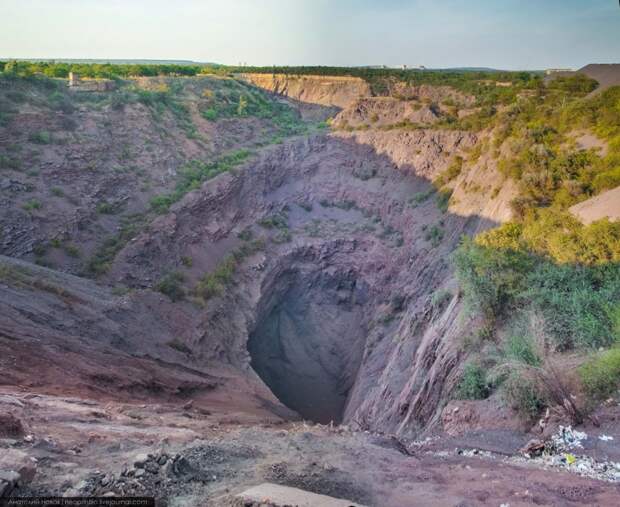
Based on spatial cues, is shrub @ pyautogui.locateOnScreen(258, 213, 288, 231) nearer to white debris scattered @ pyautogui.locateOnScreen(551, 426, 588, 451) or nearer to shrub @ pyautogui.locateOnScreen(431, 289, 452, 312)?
shrub @ pyautogui.locateOnScreen(431, 289, 452, 312)

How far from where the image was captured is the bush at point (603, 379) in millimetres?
8602

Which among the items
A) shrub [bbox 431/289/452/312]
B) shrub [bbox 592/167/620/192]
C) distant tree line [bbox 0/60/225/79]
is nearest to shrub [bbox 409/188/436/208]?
shrub [bbox 592/167/620/192]

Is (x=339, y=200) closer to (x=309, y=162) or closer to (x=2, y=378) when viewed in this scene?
(x=309, y=162)

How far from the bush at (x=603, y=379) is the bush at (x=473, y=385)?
2.29m

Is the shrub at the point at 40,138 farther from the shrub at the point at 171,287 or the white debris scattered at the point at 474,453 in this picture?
the white debris scattered at the point at 474,453

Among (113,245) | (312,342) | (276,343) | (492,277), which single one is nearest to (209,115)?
(113,245)

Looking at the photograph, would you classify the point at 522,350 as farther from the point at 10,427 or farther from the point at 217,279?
the point at 217,279

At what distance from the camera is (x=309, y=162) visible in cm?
3500

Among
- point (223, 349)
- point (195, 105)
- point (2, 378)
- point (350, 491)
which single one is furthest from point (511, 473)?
point (195, 105)

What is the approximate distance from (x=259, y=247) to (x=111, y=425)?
62.3ft

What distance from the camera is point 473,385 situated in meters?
10.8

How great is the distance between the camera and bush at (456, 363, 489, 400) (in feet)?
35.2

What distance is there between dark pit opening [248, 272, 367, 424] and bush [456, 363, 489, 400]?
34.5ft

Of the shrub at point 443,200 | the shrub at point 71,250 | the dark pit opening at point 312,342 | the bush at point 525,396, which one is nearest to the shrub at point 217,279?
the dark pit opening at point 312,342
